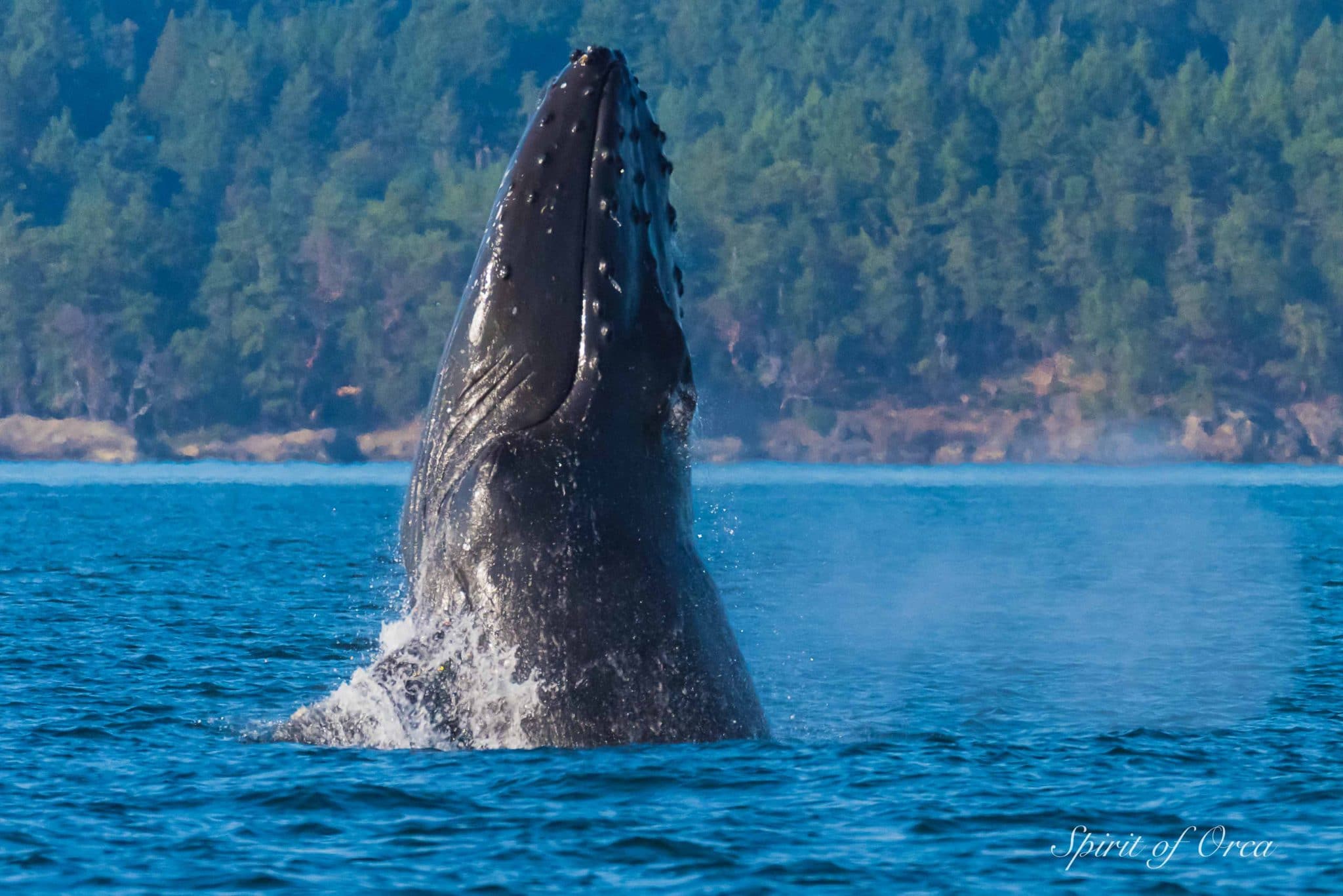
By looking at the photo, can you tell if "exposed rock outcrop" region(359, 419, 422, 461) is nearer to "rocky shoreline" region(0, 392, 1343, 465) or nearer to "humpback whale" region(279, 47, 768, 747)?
"rocky shoreline" region(0, 392, 1343, 465)

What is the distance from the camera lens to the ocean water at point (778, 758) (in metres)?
9.67

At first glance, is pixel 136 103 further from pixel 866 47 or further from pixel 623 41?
pixel 866 47

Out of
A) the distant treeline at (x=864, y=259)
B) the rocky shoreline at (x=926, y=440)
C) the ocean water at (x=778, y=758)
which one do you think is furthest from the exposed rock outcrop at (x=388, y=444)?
the ocean water at (x=778, y=758)

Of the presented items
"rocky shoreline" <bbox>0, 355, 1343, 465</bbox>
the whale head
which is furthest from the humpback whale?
"rocky shoreline" <bbox>0, 355, 1343, 465</bbox>

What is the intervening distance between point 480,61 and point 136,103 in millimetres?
28974

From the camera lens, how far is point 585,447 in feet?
30.2

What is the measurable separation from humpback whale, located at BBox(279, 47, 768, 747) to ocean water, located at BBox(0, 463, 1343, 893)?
0.54m

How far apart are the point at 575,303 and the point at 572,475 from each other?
0.82m

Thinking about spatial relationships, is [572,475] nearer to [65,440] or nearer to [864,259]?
[864,259]

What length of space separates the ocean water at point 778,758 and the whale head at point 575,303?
1717 millimetres

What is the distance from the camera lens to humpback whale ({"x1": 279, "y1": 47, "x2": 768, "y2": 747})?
9172 mm

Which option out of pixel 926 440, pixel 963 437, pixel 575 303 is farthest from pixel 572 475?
pixel 963 437

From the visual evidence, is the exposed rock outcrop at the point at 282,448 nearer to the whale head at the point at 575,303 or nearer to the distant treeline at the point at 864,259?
the distant treeline at the point at 864,259

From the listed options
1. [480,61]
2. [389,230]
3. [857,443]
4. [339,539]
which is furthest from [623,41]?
[339,539]
